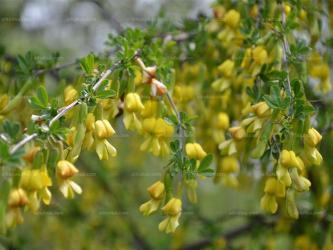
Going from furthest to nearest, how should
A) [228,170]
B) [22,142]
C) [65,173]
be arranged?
[228,170] → [65,173] → [22,142]

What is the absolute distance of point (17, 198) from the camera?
1042mm

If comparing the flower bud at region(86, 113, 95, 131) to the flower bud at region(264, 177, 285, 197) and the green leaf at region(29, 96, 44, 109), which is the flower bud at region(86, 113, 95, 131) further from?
the flower bud at region(264, 177, 285, 197)

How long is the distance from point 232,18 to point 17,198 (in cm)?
79

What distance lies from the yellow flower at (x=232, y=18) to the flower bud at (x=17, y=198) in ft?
2.54

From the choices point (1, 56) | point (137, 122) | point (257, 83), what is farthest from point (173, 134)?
point (1, 56)

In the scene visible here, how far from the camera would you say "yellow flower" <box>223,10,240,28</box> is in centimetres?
161

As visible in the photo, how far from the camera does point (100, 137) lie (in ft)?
3.91

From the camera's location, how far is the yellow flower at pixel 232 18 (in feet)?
5.30

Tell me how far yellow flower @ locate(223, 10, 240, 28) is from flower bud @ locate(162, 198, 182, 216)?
0.56 m

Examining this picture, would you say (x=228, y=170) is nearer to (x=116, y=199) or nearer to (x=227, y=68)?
(x=227, y=68)

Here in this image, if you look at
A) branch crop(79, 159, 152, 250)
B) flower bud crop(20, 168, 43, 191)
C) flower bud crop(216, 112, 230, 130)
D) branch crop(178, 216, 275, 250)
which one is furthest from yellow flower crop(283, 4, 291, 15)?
branch crop(79, 159, 152, 250)

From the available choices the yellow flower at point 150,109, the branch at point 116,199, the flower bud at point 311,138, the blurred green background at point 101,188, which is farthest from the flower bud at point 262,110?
the branch at point 116,199

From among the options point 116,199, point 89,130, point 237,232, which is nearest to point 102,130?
point 89,130

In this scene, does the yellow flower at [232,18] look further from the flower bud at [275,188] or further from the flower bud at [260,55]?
the flower bud at [275,188]
